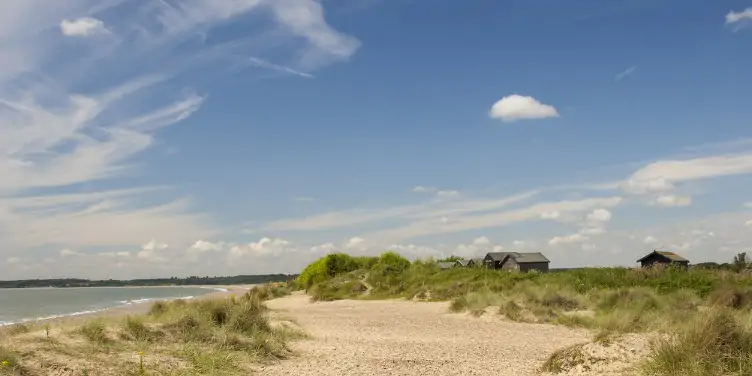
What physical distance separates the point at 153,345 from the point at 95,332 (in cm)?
112

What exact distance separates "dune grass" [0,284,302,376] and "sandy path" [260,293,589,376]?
2.85ft

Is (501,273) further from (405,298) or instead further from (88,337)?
(88,337)

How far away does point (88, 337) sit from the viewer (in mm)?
11406

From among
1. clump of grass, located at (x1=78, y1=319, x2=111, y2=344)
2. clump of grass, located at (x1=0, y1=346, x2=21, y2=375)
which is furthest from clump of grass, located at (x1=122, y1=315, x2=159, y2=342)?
clump of grass, located at (x1=0, y1=346, x2=21, y2=375)

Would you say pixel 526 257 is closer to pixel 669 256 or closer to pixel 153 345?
pixel 669 256

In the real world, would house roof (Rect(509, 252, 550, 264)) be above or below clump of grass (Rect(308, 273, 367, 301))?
above

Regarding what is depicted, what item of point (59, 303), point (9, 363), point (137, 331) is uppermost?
point (137, 331)

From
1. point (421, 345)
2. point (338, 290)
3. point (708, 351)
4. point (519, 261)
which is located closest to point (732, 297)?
point (421, 345)

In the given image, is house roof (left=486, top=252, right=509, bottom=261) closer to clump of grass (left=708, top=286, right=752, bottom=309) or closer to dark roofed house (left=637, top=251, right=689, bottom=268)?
dark roofed house (left=637, top=251, right=689, bottom=268)

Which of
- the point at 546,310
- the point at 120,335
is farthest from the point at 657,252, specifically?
the point at 120,335

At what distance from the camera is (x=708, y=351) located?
8664 millimetres

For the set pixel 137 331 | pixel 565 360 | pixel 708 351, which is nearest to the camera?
pixel 708 351

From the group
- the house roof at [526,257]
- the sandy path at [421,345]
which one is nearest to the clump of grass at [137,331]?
the sandy path at [421,345]

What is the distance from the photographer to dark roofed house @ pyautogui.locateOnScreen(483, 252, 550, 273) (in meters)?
55.6
